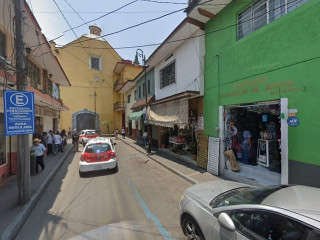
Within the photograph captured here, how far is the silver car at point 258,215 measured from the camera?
1.88 m

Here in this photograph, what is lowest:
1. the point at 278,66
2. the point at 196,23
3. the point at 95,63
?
the point at 278,66

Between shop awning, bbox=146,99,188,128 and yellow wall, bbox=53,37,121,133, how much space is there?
18188mm

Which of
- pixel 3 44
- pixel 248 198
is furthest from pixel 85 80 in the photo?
pixel 248 198

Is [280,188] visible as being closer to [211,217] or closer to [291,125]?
[211,217]

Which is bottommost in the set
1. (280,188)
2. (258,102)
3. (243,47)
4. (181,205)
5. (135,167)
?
(135,167)

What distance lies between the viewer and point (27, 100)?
15.7 ft

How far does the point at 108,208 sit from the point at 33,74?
32.5ft

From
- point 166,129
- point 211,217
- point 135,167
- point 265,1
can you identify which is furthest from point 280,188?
point 166,129

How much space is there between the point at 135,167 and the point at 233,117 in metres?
5.67

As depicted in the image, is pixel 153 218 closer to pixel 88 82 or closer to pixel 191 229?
pixel 191 229

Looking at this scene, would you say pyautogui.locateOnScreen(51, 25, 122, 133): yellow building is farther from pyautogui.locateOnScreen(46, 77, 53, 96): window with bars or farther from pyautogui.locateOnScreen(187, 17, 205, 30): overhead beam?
pyautogui.locateOnScreen(187, 17, 205, 30): overhead beam

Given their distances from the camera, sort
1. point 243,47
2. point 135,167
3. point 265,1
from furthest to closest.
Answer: point 135,167, point 243,47, point 265,1

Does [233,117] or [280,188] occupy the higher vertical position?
[233,117]

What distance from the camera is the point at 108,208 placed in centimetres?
480
